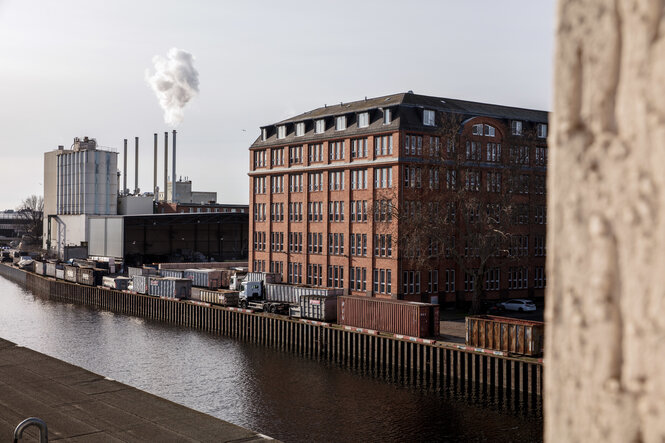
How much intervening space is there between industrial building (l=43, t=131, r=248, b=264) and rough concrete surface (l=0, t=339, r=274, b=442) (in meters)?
84.1

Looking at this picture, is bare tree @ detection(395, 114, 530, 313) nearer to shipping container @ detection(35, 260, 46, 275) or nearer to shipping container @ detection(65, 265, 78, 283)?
shipping container @ detection(65, 265, 78, 283)

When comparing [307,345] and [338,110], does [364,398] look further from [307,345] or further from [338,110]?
[338,110]

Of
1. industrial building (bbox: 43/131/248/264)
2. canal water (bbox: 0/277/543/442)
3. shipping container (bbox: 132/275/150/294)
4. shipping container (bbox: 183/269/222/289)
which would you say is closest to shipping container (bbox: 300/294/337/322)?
canal water (bbox: 0/277/543/442)

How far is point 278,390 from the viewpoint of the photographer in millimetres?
39500

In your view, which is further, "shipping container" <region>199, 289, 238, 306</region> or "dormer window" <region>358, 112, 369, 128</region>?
"dormer window" <region>358, 112, 369, 128</region>

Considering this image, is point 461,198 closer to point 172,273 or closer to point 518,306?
point 518,306

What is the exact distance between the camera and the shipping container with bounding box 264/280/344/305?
60500mm

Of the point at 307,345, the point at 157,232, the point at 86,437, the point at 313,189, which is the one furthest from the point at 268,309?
the point at 157,232

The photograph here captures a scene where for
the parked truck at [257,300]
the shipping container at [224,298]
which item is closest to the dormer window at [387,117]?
→ the parked truck at [257,300]

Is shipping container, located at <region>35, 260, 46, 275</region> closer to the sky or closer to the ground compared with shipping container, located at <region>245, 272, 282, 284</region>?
closer to the ground

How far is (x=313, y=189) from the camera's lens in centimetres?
7369

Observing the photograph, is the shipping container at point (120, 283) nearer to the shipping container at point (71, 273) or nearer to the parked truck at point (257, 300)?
the shipping container at point (71, 273)

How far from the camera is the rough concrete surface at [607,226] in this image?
128 centimetres

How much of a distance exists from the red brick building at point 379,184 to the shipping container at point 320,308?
7.55 metres
